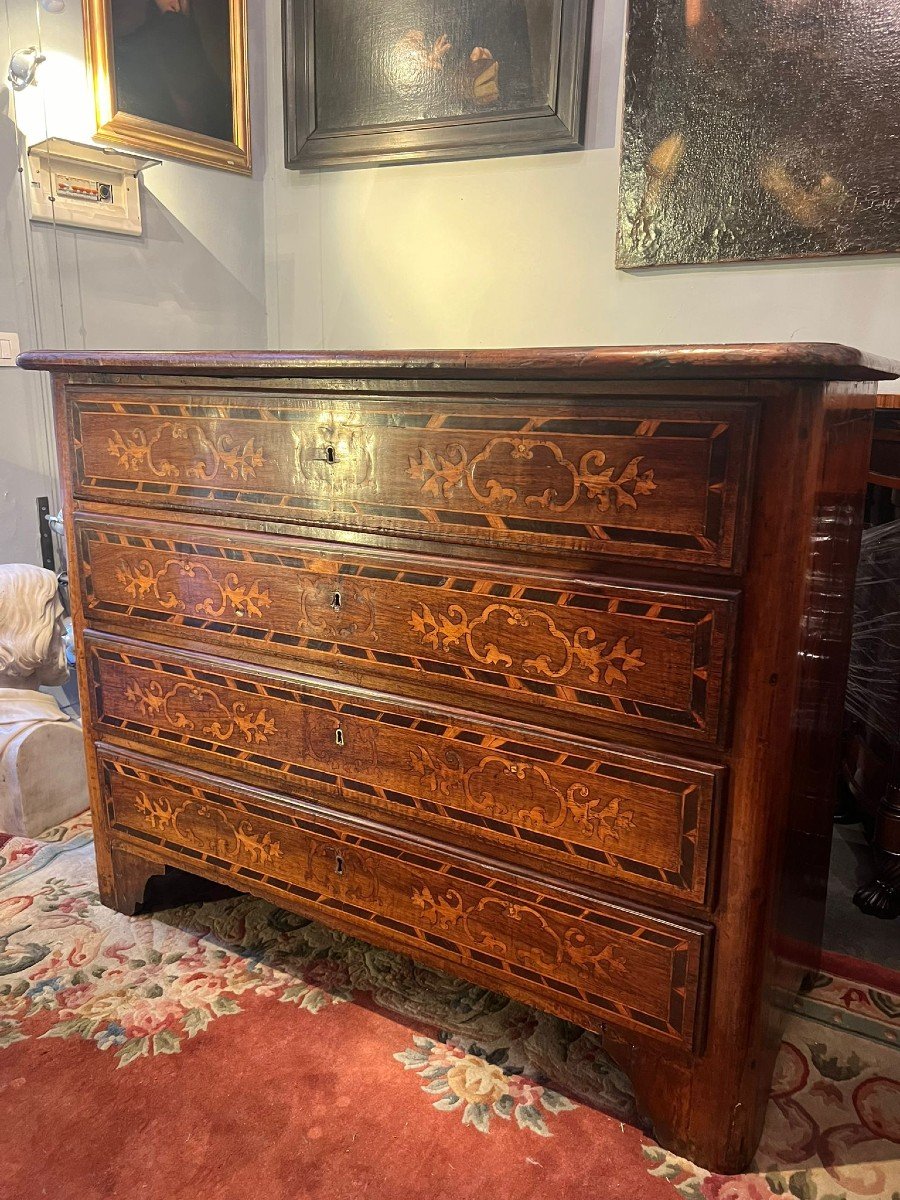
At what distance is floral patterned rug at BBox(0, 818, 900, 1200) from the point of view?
124 cm

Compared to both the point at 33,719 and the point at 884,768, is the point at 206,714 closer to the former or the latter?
the point at 33,719

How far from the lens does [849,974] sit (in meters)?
1.72

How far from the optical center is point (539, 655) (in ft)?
3.99

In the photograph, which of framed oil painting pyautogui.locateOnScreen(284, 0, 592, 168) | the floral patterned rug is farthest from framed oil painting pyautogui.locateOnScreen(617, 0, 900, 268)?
the floral patterned rug

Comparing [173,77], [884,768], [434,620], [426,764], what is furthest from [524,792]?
[173,77]

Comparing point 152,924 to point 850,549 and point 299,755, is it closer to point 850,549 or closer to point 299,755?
point 299,755

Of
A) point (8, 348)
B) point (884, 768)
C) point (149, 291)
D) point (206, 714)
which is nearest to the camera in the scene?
point (206, 714)

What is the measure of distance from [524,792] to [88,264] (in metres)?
2.11

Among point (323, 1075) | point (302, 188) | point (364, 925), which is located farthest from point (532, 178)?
point (323, 1075)

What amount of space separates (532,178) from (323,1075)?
86.1 inches

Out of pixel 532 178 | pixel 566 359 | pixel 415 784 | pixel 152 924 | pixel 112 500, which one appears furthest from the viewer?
pixel 532 178

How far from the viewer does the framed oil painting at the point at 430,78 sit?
7.34 ft

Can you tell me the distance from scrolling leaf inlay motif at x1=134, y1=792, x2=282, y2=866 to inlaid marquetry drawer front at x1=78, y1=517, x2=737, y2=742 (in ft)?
1.13

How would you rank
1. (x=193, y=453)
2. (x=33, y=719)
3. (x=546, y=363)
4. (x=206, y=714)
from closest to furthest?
(x=546, y=363), (x=193, y=453), (x=206, y=714), (x=33, y=719)
